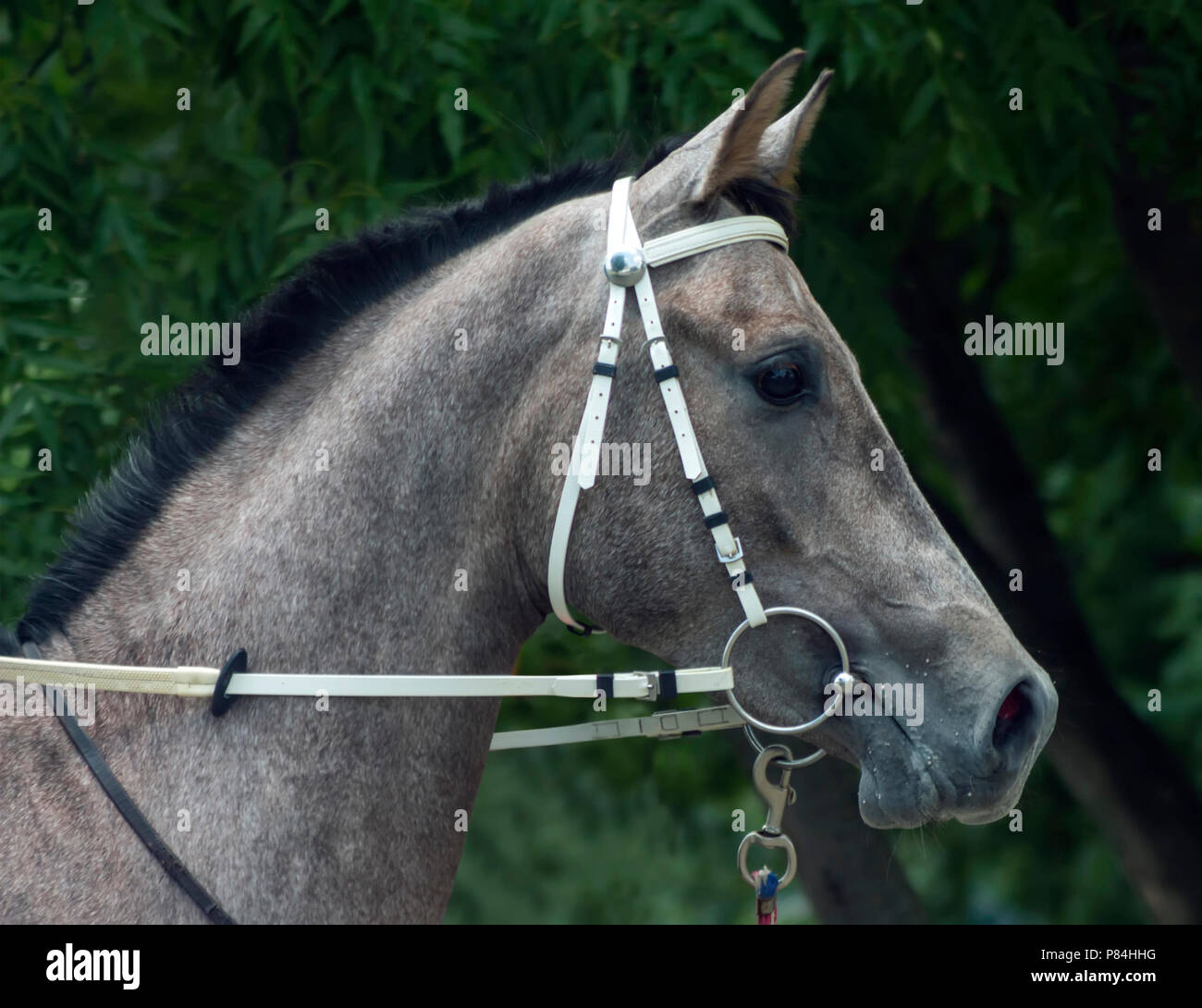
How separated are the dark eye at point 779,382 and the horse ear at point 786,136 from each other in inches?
18.8

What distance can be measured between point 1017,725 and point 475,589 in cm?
107

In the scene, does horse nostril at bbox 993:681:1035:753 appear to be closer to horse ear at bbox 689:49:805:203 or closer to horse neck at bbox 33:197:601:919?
horse neck at bbox 33:197:601:919

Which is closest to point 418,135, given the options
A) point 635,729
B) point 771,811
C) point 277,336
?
point 277,336

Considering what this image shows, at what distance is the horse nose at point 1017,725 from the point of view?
94.9 inches

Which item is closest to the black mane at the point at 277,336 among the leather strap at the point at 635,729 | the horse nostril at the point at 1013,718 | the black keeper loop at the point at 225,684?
the black keeper loop at the point at 225,684

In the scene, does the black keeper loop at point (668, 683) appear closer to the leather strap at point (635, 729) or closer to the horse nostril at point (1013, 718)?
the leather strap at point (635, 729)

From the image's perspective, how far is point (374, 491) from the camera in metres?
2.55

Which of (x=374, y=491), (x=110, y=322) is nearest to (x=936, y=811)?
(x=374, y=491)

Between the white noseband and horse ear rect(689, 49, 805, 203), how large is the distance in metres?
0.10

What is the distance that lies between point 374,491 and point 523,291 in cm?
51

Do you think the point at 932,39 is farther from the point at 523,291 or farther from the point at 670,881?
the point at 670,881

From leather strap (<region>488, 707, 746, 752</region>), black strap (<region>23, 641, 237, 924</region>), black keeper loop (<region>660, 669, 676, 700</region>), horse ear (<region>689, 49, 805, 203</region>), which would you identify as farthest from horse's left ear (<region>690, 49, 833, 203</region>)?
black strap (<region>23, 641, 237, 924</region>)
